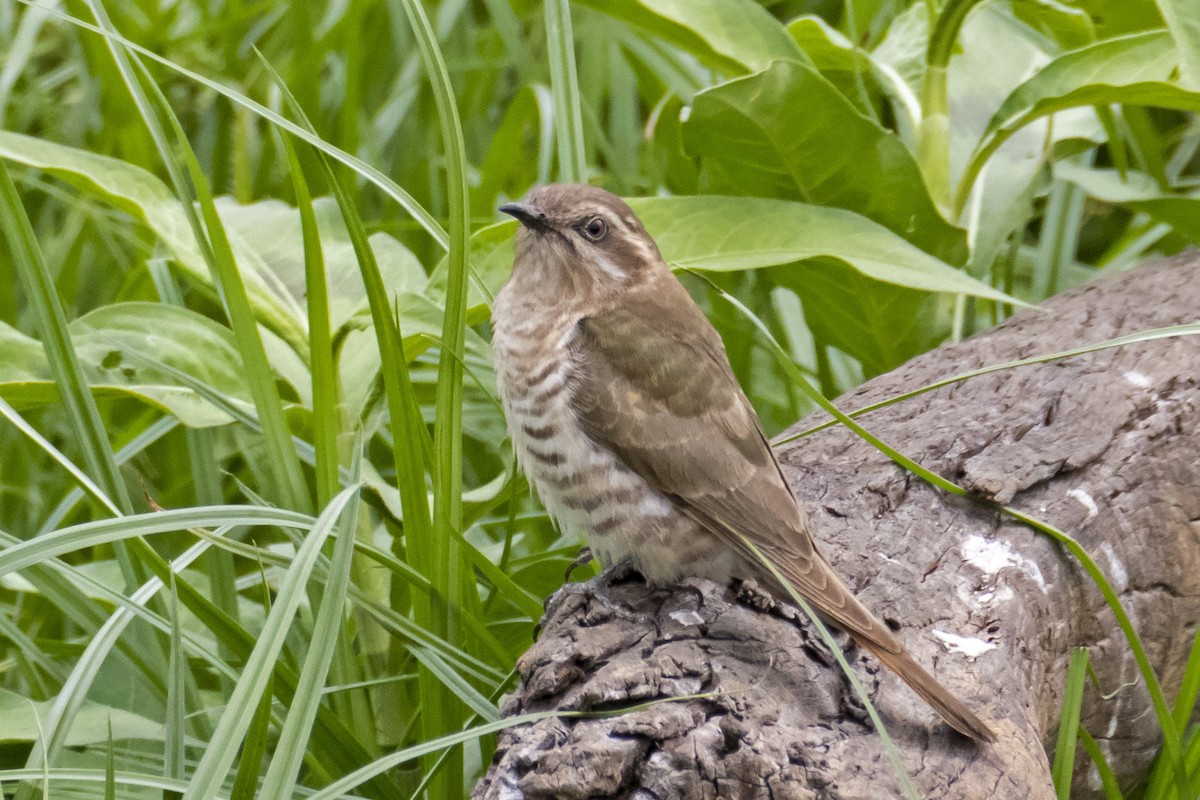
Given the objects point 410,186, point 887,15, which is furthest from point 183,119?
point 887,15

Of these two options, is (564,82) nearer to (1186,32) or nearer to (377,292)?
(377,292)

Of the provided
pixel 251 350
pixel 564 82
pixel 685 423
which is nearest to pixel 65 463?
pixel 251 350

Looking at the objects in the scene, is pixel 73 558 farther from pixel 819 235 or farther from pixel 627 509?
pixel 819 235

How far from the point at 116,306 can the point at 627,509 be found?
4.16 ft

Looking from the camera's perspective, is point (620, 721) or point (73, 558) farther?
point (73, 558)

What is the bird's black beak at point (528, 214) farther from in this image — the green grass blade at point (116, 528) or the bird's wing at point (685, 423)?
the green grass blade at point (116, 528)

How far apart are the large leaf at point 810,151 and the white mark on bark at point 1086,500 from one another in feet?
3.29

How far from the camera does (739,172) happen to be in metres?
3.37

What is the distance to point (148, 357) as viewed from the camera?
103 inches

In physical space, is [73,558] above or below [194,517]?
below

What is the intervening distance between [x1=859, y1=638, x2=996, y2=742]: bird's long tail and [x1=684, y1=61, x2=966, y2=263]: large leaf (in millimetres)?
1564

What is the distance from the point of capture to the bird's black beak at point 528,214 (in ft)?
9.08

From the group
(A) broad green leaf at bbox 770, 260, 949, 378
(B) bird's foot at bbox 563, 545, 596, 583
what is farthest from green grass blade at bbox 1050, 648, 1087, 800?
(A) broad green leaf at bbox 770, 260, 949, 378

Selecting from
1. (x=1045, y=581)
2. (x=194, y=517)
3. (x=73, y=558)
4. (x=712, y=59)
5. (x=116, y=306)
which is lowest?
(x=73, y=558)
